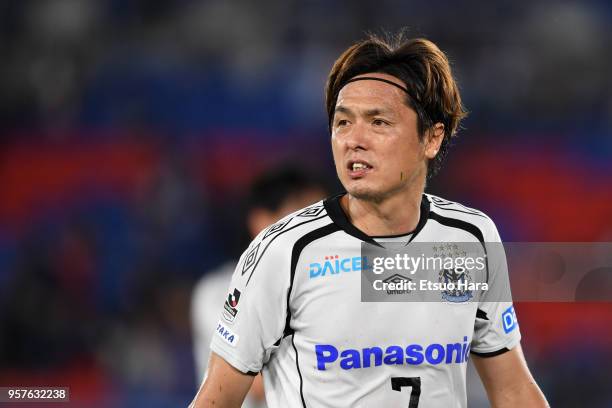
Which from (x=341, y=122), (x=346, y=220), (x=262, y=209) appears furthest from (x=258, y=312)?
(x=262, y=209)

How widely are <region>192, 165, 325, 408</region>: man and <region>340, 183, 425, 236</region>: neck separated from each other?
1506 mm

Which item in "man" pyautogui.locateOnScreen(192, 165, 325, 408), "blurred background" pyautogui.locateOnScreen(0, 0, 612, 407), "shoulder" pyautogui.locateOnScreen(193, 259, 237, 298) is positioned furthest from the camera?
"blurred background" pyautogui.locateOnScreen(0, 0, 612, 407)

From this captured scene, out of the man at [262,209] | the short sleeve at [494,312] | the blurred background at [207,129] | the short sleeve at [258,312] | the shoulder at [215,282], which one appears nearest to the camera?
the short sleeve at [258,312]

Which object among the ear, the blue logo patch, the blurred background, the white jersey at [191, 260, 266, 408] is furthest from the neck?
the blurred background

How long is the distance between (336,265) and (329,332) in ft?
0.63

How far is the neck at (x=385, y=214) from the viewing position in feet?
8.22

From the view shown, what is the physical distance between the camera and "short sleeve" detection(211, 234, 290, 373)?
237 centimetres

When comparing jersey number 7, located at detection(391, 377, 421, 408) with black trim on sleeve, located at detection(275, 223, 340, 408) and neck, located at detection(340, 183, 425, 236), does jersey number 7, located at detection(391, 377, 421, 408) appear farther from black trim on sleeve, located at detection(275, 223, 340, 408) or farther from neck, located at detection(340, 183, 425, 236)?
neck, located at detection(340, 183, 425, 236)

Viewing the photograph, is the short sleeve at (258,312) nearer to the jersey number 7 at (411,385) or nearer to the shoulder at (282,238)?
the shoulder at (282,238)

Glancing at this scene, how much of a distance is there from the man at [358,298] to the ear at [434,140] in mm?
27

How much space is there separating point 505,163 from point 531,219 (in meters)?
0.51

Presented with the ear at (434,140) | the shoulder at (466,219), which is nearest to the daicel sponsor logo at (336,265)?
the shoulder at (466,219)

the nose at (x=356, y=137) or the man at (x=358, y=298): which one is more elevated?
the nose at (x=356, y=137)

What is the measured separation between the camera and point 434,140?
2625 mm
